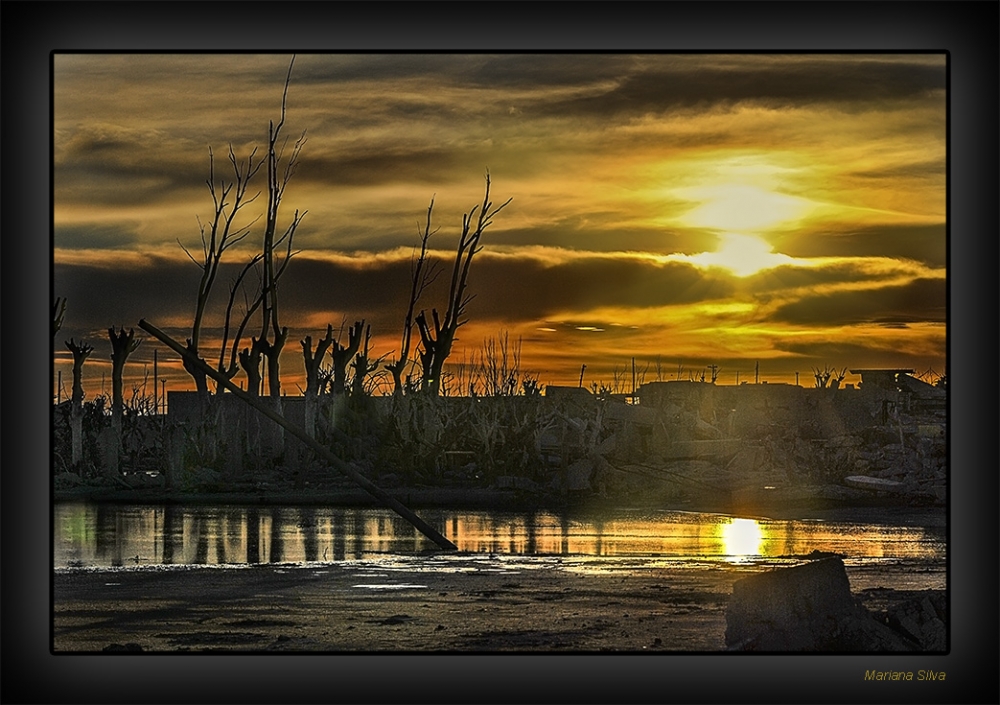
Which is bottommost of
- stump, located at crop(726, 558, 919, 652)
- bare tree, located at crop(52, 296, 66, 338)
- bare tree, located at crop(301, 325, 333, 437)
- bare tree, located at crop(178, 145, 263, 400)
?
stump, located at crop(726, 558, 919, 652)

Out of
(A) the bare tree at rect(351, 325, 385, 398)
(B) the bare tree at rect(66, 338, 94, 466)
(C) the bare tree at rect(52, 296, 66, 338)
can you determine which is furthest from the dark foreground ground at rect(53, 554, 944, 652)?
(C) the bare tree at rect(52, 296, 66, 338)

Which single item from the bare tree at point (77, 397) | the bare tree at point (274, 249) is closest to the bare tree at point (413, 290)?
the bare tree at point (274, 249)

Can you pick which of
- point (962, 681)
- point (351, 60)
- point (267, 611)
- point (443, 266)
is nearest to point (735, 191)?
point (443, 266)

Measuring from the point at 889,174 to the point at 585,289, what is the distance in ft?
2.74

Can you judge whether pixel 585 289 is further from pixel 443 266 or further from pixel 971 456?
pixel 971 456

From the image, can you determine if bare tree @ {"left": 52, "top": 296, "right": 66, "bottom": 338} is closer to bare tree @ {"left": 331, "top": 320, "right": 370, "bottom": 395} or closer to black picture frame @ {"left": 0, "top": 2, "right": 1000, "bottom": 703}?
black picture frame @ {"left": 0, "top": 2, "right": 1000, "bottom": 703}

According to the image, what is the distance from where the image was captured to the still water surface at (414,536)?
3.75 m

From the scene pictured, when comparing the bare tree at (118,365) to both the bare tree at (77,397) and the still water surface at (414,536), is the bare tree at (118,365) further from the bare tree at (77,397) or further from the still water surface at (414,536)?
the still water surface at (414,536)

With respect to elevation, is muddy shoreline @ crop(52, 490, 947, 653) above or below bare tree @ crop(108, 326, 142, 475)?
below

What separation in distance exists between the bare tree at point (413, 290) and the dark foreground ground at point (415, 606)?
507mm

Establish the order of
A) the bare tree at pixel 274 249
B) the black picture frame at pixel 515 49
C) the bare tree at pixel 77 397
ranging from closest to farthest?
the black picture frame at pixel 515 49, the bare tree at pixel 77 397, the bare tree at pixel 274 249

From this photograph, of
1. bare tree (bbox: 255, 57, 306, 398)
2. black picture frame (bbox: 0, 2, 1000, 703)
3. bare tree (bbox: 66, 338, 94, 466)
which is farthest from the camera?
bare tree (bbox: 255, 57, 306, 398)

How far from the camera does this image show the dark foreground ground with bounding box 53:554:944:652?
362cm

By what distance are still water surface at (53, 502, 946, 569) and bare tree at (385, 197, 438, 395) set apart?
369 mm
